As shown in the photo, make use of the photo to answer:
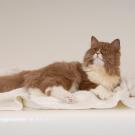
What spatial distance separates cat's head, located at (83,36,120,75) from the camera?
4.01 ft

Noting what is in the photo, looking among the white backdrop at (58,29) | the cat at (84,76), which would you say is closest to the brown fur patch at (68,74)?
the cat at (84,76)

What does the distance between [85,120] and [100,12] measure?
0.92m

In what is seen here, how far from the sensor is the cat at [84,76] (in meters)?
1.21

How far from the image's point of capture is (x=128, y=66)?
1770 millimetres

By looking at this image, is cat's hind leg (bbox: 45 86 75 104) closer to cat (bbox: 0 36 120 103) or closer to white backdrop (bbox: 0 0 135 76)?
cat (bbox: 0 36 120 103)

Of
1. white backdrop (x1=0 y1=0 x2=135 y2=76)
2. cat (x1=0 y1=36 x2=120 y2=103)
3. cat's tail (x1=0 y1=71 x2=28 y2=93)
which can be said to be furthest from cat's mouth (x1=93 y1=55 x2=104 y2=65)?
white backdrop (x1=0 y1=0 x2=135 y2=76)

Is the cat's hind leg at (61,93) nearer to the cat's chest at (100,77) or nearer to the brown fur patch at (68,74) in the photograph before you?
the brown fur patch at (68,74)

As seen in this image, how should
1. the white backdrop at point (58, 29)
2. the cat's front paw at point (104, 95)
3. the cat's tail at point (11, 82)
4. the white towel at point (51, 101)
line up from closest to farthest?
the white towel at point (51, 101)
the cat's front paw at point (104, 95)
the cat's tail at point (11, 82)
the white backdrop at point (58, 29)

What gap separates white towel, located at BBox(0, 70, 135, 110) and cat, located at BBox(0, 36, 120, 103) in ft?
0.15

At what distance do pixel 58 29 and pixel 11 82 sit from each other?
0.57 m

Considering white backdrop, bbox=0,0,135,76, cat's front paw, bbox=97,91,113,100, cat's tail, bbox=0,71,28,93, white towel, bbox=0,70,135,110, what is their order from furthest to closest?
white backdrop, bbox=0,0,135,76 < cat's tail, bbox=0,71,28,93 < cat's front paw, bbox=97,91,113,100 < white towel, bbox=0,70,135,110

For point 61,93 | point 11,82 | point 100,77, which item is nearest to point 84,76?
point 100,77

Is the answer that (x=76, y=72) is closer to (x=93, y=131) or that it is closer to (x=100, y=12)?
(x=93, y=131)

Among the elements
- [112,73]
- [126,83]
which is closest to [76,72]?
[112,73]
